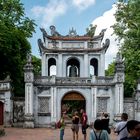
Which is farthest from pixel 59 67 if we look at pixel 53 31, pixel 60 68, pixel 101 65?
pixel 53 31

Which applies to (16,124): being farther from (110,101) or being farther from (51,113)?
(110,101)

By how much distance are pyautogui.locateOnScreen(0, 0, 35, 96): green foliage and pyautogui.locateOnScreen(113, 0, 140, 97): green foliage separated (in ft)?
25.2

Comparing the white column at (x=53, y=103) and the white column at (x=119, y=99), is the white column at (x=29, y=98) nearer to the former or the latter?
the white column at (x=53, y=103)

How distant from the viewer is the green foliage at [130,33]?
30.7m

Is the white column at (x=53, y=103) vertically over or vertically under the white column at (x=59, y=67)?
under

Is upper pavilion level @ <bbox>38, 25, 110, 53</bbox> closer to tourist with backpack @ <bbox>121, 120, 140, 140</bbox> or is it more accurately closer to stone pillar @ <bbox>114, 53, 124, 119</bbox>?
stone pillar @ <bbox>114, 53, 124, 119</bbox>

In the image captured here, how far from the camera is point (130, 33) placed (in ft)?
104

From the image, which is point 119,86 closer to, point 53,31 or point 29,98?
point 29,98

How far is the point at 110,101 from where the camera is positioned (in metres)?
30.8

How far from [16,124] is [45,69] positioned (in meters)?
5.55

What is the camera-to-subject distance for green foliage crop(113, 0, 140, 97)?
30703 millimetres

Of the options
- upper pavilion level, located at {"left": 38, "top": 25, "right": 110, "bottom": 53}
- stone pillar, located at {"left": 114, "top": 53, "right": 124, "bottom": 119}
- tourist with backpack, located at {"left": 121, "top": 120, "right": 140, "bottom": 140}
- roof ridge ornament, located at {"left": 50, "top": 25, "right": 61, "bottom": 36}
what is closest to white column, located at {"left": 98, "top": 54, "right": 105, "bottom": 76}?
upper pavilion level, located at {"left": 38, "top": 25, "right": 110, "bottom": 53}

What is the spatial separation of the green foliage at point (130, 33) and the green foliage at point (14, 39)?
7678mm

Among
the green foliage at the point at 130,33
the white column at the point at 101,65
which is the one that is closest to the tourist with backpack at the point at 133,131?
the green foliage at the point at 130,33
